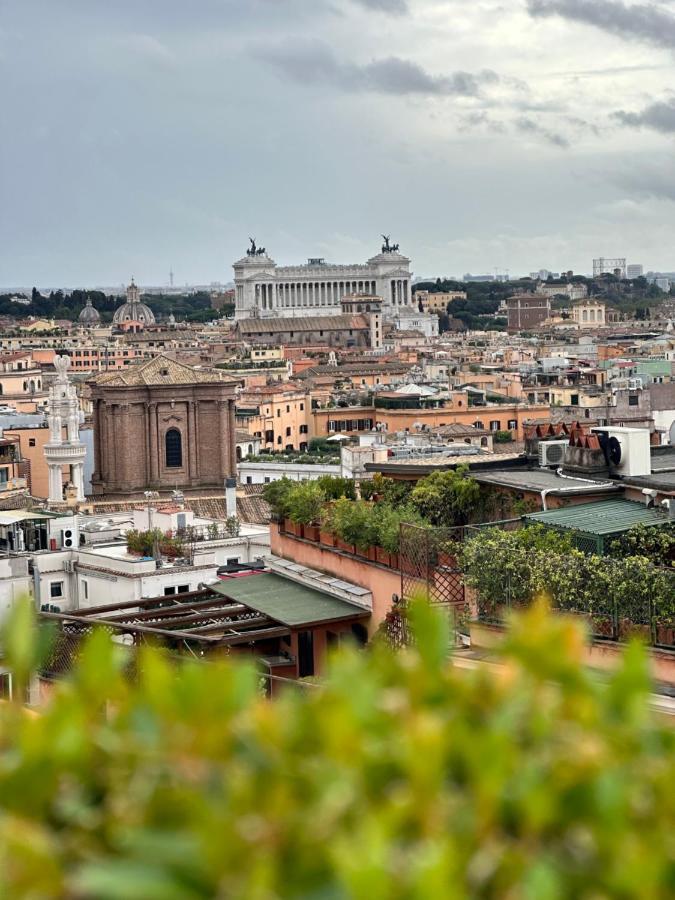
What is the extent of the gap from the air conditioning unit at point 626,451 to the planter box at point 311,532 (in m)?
2.56

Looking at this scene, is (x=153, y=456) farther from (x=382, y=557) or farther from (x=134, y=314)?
(x=134, y=314)

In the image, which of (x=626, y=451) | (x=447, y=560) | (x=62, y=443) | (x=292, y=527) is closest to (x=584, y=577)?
(x=447, y=560)

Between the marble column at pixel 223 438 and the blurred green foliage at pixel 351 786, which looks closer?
the blurred green foliage at pixel 351 786

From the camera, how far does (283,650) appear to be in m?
12.2

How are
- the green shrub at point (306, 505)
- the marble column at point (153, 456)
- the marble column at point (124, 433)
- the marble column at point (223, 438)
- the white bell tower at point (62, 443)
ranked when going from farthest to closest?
the marble column at point (223, 438) < the marble column at point (153, 456) < the marble column at point (124, 433) < the white bell tower at point (62, 443) < the green shrub at point (306, 505)

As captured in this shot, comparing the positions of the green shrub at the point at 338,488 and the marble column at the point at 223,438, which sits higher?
the green shrub at the point at 338,488

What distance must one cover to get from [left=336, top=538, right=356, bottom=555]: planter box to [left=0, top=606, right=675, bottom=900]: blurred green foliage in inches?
387

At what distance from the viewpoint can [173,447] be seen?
36156 mm

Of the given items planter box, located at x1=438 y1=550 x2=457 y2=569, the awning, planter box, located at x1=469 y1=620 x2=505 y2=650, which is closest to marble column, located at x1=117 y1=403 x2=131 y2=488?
the awning

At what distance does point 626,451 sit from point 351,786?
9.53m

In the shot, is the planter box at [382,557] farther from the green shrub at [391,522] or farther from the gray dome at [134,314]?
the gray dome at [134,314]

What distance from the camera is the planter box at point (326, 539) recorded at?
12.4 metres

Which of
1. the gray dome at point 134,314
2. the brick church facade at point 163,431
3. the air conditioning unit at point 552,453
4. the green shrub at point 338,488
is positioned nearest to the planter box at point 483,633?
the air conditioning unit at point 552,453

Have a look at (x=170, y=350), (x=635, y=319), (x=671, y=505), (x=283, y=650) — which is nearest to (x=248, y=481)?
(x=283, y=650)
